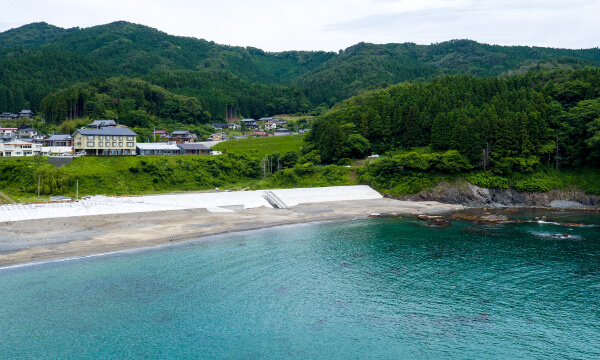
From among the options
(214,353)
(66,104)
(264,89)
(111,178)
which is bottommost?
(214,353)

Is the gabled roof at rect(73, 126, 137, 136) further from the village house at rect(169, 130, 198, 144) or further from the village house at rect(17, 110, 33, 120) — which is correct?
the village house at rect(17, 110, 33, 120)

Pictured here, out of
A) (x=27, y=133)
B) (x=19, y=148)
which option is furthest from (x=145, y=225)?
(x=27, y=133)

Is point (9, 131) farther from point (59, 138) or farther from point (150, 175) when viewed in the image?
point (150, 175)

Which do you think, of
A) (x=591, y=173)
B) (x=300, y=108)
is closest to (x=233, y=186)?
(x=591, y=173)

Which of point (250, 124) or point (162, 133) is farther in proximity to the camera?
point (250, 124)

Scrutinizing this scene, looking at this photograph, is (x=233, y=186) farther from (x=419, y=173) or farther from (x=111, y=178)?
(x=419, y=173)

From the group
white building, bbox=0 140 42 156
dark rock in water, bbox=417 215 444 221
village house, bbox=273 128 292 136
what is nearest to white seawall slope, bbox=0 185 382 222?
dark rock in water, bbox=417 215 444 221
